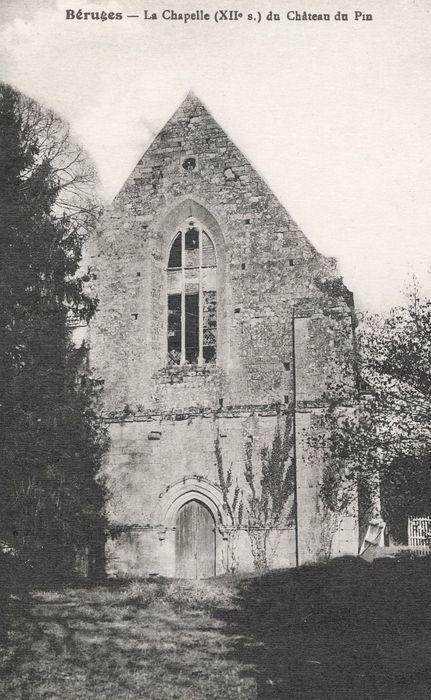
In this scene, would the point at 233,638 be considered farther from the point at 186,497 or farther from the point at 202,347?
the point at 202,347

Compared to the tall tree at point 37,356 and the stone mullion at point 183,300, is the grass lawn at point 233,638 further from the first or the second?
the stone mullion at point 183,300

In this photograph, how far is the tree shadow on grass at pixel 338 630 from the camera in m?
7.80

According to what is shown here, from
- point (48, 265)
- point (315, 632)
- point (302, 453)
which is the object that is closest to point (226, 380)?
point (302, 453)

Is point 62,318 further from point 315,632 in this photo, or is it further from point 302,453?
point 315,632

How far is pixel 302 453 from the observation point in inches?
622

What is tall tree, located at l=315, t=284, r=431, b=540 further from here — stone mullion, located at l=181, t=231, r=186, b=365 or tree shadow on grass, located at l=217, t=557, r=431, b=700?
stone mullion, located at l=181, t=231, r=186, b=365

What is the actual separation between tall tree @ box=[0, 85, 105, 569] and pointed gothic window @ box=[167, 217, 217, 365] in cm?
218

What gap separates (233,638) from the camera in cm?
1002

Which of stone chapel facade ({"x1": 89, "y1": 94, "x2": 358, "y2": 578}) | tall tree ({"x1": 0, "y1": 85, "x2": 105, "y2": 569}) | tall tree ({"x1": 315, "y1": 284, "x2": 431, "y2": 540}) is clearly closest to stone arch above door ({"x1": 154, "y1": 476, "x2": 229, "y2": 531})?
stone chapel facade ({"x1": 89, "y1": 94, "x2": 358, "y2": 578})

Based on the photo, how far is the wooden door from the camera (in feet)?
53.9

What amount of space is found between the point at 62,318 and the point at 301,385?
16.8 feet

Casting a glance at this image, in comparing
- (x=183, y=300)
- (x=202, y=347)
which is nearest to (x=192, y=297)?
(x=183, y=300)

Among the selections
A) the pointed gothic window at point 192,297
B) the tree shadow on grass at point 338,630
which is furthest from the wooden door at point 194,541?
the pointed gothic window at point 192,297

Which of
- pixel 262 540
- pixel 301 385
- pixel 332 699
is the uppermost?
pixel 301 385
